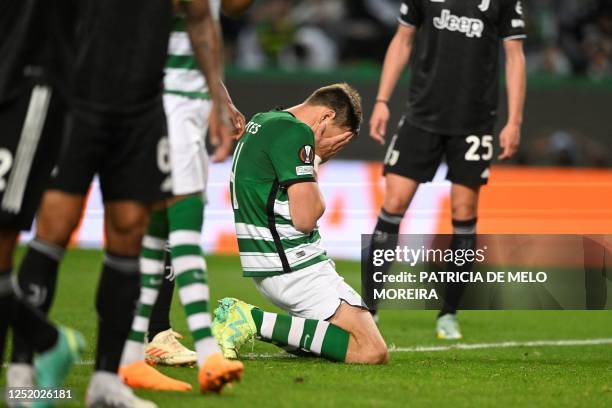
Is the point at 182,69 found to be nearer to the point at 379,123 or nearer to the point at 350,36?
the point at 379,123

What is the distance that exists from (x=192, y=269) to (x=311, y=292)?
1491 millimetres

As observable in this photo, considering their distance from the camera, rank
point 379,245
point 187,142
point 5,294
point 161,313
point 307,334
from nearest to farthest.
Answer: point 5,294 → point 187,142 → point 161,313 → point 307,334 → point 379,245

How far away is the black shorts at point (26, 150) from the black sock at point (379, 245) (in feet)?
9.64

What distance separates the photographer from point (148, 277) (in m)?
5.23

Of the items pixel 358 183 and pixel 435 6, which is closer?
pixel 435 6

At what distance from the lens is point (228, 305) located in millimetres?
6379

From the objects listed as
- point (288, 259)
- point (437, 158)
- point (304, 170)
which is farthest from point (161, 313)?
point (437, 158)

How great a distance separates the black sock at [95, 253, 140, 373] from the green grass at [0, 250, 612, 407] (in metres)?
0.31

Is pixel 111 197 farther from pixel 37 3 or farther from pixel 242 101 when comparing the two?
pixel 242 101

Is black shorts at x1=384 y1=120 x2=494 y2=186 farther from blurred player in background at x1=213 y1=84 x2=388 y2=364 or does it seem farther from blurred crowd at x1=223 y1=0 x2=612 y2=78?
blurred crowd at x1=223 y1=0 x2=612 y2=78

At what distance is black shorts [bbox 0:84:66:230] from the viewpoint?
4.15 metres

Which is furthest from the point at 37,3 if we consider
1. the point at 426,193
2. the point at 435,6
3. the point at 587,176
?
the point at 587,176

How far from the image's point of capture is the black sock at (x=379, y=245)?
6.86 meters

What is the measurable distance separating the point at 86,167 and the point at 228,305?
2.21 metres
